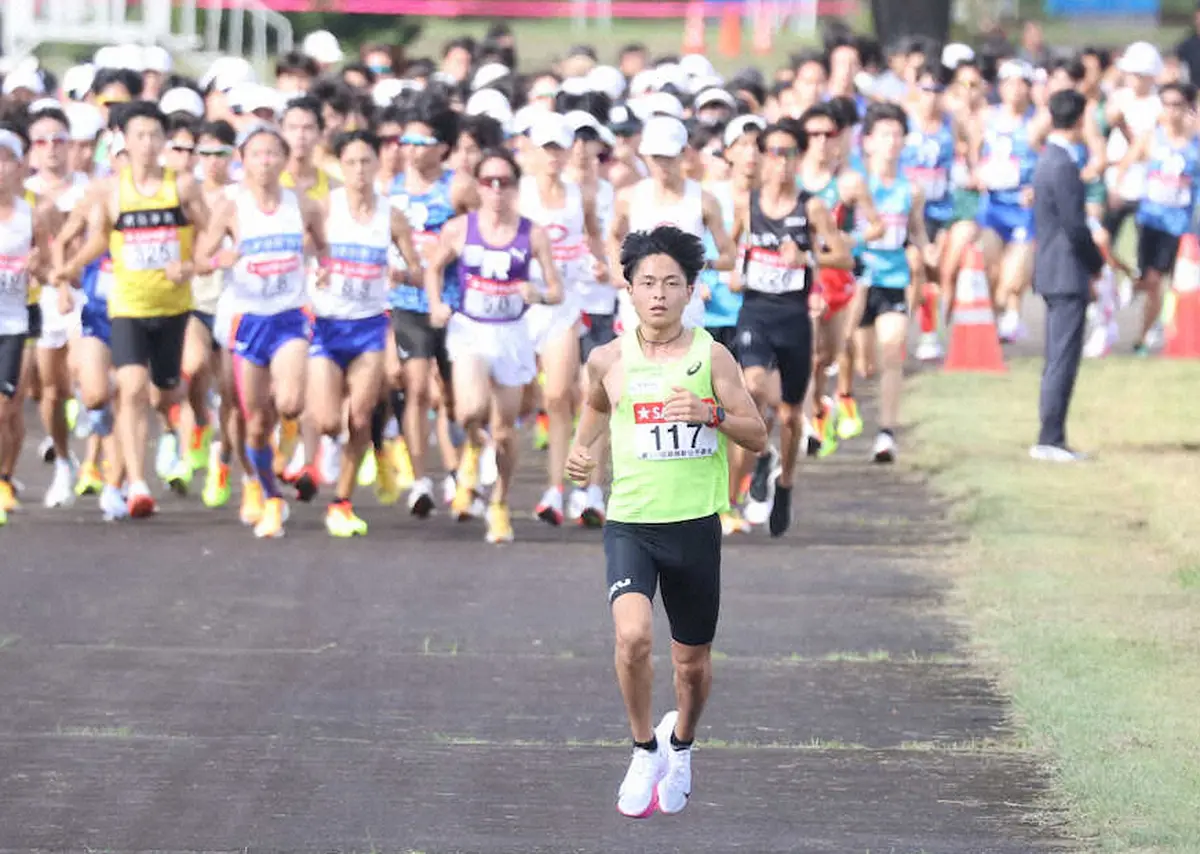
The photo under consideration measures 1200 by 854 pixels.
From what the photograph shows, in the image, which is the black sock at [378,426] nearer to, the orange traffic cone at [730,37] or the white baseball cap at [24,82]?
the white baseball cap at [24,82]

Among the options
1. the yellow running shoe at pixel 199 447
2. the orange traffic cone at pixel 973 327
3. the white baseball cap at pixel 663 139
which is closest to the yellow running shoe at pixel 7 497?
the yellow running shoe at pixel 199 447

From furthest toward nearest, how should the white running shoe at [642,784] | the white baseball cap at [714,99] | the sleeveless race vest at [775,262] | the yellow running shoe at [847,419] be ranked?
the yellow running shoe at [847,419]
the white baseball cap at [714,99]
the sleeveless race vest at [775,262]
the white running shoe at [642,784]

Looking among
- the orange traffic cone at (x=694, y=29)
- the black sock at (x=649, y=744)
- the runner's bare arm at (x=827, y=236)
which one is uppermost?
the orange traffic cone at (x=694, y=29)

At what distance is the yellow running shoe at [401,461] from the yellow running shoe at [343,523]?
1.66 metres

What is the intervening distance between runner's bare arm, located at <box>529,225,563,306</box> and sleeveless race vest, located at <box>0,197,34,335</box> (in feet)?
8.57

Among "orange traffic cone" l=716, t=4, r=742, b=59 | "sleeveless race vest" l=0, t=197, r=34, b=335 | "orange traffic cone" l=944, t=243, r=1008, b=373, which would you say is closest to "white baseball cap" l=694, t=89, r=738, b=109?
"orange traffic cone" l=944, t=243, r=1008, b=373

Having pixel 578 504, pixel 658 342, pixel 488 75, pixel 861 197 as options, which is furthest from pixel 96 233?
pixel 488 75

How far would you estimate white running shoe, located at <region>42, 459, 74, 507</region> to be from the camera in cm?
1588

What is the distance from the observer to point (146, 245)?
48.8ft

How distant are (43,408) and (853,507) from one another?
4.43 m

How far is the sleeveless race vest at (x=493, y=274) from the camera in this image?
14438mm

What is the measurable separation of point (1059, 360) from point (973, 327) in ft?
15.7

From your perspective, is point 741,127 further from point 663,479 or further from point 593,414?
point 663,479

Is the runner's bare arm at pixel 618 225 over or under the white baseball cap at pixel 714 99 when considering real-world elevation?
under
